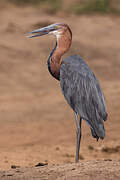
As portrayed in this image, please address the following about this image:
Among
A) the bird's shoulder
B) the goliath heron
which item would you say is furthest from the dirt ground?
the bird's shoulder

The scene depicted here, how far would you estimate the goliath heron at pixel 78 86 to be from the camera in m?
6.07

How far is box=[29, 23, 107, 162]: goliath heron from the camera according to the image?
19.9 feet

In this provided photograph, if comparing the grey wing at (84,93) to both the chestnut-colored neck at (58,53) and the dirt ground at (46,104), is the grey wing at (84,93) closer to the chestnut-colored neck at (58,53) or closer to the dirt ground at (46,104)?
the chestnut-colored neck at (58,53)

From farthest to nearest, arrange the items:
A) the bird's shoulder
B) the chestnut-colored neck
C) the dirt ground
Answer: the chestnut-colored neck → the bird's shoulder → the dirt ground

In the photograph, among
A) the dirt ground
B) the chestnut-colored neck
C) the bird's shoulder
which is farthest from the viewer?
the chestnut-colored neck

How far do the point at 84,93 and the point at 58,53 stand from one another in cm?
55

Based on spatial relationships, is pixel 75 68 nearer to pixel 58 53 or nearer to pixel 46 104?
pixel 58 53

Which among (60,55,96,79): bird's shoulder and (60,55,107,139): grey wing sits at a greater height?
(60,55,96,79): bird's shoulder

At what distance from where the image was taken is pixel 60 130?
11.2m

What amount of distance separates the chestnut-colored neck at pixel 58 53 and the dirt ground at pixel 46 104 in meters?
1.01

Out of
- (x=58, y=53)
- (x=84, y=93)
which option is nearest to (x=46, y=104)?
(x=58, y=53)

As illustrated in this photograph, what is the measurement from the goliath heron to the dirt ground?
16.7 inches

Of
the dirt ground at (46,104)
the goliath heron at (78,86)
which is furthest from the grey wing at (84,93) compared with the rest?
the dirt ground at (46,104)

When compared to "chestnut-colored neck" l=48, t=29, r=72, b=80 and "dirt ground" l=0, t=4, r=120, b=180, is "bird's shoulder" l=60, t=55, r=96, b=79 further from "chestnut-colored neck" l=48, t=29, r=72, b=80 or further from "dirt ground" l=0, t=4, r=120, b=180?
"dirt ground" l=0, t=4, r=120, b=180
